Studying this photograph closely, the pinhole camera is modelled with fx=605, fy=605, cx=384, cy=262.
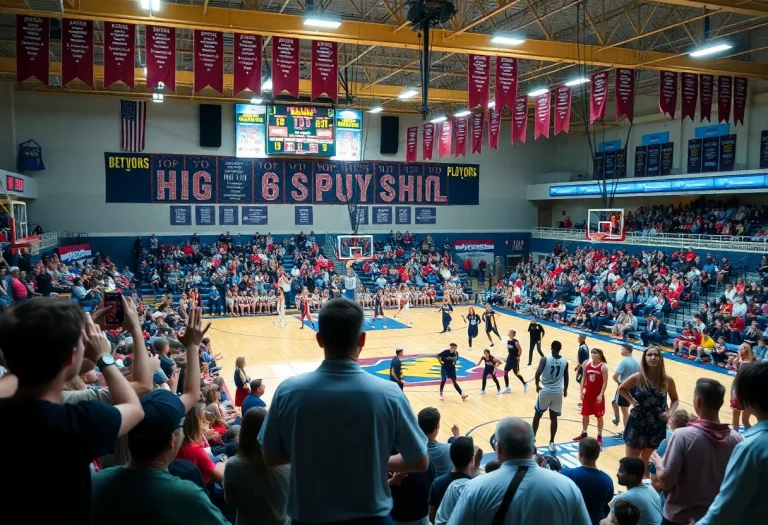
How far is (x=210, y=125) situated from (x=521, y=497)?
28837mm

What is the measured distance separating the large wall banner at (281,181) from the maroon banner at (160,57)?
53.6 feet

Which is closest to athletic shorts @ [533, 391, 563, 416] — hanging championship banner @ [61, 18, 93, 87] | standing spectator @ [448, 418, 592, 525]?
standing spectator @ [448, 418, 592, 525]

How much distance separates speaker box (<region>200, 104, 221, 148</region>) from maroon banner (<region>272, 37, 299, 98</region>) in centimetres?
1627

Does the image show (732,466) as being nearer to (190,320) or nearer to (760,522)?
(760,522)

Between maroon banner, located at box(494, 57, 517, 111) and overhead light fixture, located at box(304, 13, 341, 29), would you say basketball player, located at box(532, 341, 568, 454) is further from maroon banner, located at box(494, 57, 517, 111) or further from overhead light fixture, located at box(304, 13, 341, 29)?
maroon banner, located at box(494, 57, 517, 111)

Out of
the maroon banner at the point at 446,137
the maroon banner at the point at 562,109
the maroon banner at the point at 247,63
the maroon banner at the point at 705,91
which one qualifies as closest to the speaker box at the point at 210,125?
the maroon banner at the point at 446,137

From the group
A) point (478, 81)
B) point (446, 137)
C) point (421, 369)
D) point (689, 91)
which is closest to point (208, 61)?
point (478, 81)

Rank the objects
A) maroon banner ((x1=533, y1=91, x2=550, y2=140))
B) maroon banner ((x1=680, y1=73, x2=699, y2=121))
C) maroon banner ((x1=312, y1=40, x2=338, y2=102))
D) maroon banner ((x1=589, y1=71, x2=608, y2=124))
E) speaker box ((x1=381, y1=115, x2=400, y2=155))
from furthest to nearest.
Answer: speaker box ((x1=381, y1=115, x2=400, y2=155))
maroon banner ((x1=533, y1=91, x2=550, y2=140))
maroon banner ((x1=680, y1=73, x2=699, y2=121))
maroon banner ((x1=589, y1=71, x2=608, y2=124))
maroon banner ((x1=312, y1=40, x2=338, y2=102))

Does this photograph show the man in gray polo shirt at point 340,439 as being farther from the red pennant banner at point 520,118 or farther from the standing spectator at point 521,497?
the red pennant banner at point 520,118

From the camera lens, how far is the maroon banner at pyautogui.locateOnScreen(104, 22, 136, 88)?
39.5 ft

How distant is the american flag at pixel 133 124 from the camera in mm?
27203

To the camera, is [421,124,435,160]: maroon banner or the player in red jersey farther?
[421,124,435,160]: maroon banner

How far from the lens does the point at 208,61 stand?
12.7 metres

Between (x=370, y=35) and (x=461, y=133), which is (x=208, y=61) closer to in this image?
(x=370, y=35)
